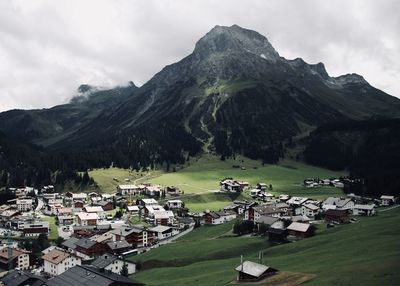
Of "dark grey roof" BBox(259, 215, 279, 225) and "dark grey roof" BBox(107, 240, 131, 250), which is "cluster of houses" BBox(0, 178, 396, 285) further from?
"dark grey roof" BBox(259, 215, 279, 225)

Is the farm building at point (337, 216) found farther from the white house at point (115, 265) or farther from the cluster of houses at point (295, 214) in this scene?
the white house at point (115, 265)

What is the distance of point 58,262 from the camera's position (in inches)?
4604

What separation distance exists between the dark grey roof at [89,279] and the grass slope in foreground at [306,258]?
6982 millimetres

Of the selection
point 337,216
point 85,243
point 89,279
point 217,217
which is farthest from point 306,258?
point 217,217

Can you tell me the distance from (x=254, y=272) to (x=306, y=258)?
1428cm

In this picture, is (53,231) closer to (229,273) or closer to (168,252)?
(168,252)

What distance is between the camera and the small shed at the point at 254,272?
71.7m

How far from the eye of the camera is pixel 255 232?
129 m

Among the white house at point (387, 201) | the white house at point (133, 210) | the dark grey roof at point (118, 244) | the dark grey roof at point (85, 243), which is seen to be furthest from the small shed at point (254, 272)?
the white house at point (133, 210)

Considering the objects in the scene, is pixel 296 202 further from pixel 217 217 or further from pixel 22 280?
pixel 22 280

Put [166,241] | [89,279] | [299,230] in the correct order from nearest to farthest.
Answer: [89,279], [299,230], [166,241]

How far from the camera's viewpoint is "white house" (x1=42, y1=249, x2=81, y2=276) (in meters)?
118

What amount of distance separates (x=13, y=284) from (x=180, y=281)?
38400 millimetres

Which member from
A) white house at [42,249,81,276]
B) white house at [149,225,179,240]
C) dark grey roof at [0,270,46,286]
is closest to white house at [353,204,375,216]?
white house at [149,225,179,240]
